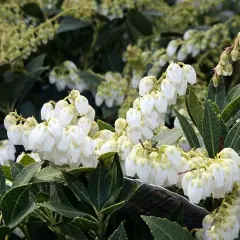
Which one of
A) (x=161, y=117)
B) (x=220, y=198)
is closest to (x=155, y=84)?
(x=161, y=117)

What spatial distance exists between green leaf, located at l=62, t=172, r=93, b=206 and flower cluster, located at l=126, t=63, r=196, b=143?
0.12m

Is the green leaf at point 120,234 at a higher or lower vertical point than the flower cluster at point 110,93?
higher

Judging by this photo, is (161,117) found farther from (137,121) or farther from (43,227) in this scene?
(43,227)

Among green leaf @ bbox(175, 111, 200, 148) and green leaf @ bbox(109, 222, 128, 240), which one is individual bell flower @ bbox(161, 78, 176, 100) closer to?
green leaf @ bbox(175, 111, 200, 148)

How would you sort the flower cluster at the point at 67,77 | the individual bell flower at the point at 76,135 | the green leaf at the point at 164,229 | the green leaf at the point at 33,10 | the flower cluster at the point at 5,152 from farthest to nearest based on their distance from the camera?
1. the green leaf at the point at 33,10
2. the flower cluster at the point at 67,77
3. the flower cluster at the point at 5,152
4. the individual bell flower at the point at 76,135
5. the green leaf at the point at 164,229

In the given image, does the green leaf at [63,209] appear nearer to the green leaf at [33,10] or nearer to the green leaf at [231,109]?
the green leaf at [231,109]

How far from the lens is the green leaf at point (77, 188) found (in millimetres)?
1065

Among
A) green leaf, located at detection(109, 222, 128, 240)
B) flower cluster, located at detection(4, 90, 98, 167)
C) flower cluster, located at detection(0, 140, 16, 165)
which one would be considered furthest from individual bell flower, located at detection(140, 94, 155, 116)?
flower cluster, located at detection(0, 140, 16, 165)

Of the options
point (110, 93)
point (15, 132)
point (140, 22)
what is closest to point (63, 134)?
point (15, 132)

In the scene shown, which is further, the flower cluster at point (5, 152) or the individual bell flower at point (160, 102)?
the flower cluster at point (5, 152)

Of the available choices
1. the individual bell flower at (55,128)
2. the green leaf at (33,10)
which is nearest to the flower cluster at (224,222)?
the individual bell flower at (55,128)

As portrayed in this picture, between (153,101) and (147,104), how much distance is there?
1 centimetres

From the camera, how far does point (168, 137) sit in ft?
3.87

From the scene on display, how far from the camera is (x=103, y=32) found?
7.04 ft
